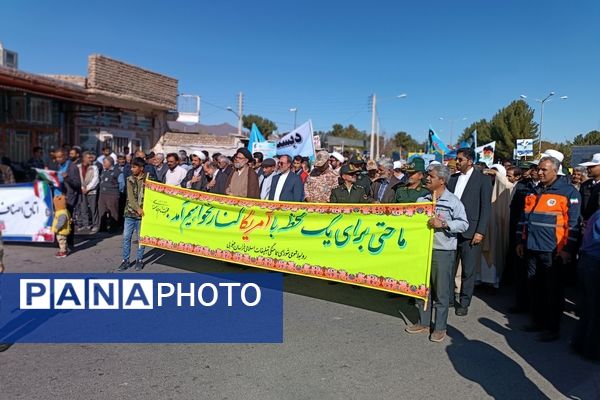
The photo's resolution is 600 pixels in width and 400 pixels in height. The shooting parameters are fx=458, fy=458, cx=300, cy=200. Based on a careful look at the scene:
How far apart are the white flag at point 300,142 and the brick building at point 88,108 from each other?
678 centimetres

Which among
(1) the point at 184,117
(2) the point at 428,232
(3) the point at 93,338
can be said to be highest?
(1) the point at 184,117

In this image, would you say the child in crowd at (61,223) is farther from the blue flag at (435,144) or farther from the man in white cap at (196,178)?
the blue flag at (435,144)

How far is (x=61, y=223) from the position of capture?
7707 mm

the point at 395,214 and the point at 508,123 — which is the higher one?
the point at 508,123

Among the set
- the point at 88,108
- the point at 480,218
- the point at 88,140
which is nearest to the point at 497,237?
the point at 480,218

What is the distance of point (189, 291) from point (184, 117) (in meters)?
20.0

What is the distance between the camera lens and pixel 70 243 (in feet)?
27.5

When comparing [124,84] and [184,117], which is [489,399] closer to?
[124,84]

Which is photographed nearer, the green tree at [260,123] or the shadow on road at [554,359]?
the shadow on road at [554,359]

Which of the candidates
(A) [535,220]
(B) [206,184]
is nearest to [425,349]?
(A) [535,220]

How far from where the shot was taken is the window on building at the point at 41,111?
47.3 feet

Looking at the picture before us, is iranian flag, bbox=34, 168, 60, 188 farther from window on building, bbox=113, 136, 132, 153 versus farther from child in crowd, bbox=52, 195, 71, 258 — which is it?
window on building, bbox=113, 136, 132, 153

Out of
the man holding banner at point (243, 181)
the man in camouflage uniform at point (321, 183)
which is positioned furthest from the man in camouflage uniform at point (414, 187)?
the man holding banner at point (243, 181)

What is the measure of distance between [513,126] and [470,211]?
4300 cm
